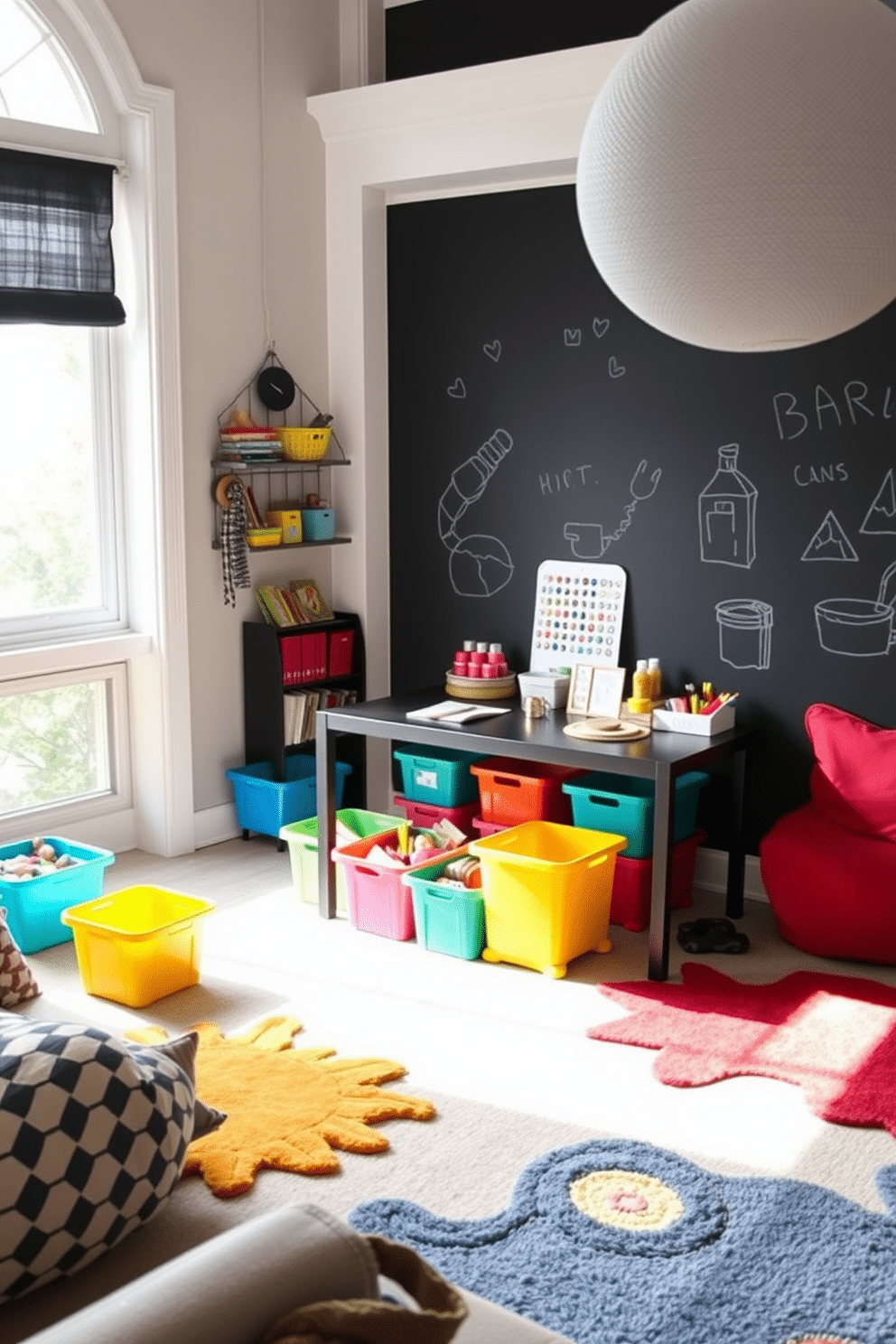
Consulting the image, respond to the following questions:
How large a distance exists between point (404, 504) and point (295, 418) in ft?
1.69

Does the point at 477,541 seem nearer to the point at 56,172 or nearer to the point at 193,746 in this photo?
the point at 193,746

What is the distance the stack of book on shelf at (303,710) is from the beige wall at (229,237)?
0.68ft

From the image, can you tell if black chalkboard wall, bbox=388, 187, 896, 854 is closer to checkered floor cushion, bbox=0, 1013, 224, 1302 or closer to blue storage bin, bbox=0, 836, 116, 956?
blue storage bin, bbox=0, 836, 116, 956

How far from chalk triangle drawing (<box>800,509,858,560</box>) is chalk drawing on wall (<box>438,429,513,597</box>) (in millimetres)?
1122

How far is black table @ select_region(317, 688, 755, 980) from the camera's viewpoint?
382 centimetres

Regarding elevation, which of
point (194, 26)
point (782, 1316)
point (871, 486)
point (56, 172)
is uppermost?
point (194, 26)

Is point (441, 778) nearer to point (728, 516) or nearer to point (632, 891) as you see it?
point (632, 891)

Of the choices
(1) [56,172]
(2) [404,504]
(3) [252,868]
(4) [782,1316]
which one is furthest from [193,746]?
(4) [782,1316]

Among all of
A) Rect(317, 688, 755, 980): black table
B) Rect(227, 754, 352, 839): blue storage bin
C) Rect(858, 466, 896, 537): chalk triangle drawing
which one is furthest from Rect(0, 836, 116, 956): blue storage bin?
Rect(858, 466, 896, 537): chalk triangle drawing

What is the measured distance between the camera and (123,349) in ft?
15.4

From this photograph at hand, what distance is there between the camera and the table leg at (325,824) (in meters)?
4.39

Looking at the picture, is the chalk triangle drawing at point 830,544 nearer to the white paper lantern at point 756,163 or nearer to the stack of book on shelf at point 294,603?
the stack of book on shelf at point 294,603

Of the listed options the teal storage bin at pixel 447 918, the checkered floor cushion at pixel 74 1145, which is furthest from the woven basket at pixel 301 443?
the checkered floor cushion at pixel 74 1145

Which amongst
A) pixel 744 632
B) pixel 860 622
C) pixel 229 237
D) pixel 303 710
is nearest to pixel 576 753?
pixel 744 632
